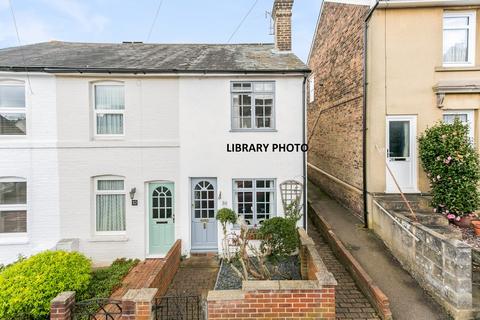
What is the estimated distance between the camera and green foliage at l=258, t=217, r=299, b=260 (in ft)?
20.8

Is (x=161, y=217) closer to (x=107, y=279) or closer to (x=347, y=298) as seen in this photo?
(x=107, y=279)

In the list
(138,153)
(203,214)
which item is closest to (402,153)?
(203,214)

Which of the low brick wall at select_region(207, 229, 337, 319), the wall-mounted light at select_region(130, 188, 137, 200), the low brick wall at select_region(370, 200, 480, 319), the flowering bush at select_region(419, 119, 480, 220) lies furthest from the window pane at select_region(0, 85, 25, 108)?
the flowering bush at select_region(419, 119, 480, 220)

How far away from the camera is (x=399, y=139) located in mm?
8547

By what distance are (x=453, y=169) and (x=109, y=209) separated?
1070 centimetres

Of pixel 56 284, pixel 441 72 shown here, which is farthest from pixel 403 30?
pixel 56 284

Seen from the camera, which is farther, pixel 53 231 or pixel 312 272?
pixel 53 231

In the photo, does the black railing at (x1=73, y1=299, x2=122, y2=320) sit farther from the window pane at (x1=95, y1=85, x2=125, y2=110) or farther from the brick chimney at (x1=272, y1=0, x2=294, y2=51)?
the brick chimney at (x1=272, y1=0, x2=294, y2=51)

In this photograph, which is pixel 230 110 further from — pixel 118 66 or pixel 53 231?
pixel 53 231

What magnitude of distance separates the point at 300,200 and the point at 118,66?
7.66m

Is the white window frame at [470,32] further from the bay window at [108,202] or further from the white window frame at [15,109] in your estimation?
the white window frame at [15,109]

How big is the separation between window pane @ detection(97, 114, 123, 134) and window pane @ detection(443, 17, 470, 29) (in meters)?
11.4

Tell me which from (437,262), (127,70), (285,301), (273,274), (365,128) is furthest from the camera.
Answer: (365,128)

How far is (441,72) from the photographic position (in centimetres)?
828
